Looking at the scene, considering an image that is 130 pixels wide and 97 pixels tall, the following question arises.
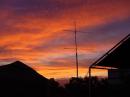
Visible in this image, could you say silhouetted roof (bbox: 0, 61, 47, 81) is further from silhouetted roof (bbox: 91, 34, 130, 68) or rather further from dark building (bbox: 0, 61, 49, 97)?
silhouetted roof (bbox: 91, 34, 130, 68)

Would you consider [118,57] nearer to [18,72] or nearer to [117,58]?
[117,58]

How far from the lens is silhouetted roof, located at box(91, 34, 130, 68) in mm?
14689

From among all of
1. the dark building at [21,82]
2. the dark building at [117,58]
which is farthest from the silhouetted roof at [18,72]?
the dark building at [117,58]

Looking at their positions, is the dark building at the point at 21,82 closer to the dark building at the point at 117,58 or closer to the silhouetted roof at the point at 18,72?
the silhouetted roof at the point at 18,72

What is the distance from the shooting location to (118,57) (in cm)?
1598

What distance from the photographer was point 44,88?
3928 centimetres

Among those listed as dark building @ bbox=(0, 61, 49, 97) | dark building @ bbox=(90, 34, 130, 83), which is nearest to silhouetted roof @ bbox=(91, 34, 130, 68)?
dark building @ bbox=(90, 34, 130, 83)

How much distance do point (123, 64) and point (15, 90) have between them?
2242 centimetres

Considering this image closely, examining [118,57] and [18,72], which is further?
[18,72]

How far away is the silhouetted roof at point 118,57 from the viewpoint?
14689 millimetres

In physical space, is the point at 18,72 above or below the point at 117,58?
above

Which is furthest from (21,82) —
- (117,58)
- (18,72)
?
(117,58)

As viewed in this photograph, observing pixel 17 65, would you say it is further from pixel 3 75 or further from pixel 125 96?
pixel 125 96

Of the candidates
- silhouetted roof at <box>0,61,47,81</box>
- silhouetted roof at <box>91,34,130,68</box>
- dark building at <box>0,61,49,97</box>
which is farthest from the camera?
silhouetted roof at <box>0,61,47,81</box>
